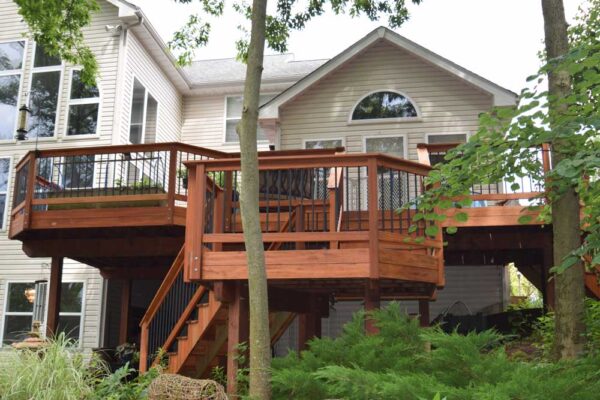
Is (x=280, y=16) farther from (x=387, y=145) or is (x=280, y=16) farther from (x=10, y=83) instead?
(x=10, y=83)

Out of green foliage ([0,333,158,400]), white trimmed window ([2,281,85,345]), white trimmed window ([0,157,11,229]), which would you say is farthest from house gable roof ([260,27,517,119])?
green foliage ([0,333,158,400])

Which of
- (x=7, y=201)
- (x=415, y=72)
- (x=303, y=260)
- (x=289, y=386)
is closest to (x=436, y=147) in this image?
(x=415, y=72)

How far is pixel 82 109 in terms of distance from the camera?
14305 millimetres

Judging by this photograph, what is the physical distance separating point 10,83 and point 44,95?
1033 millimetres

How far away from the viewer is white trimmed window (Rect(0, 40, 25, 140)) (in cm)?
1480

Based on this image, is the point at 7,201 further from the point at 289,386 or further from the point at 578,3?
the point at 578,3

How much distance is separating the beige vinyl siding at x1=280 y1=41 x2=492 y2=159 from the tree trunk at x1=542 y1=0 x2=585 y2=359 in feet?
19.5

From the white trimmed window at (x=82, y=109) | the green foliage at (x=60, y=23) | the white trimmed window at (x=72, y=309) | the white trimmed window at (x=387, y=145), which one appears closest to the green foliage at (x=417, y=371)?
the green foliage at (x=60, y=23)

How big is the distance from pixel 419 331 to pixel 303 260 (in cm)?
188

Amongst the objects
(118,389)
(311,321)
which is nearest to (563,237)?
(311,321)

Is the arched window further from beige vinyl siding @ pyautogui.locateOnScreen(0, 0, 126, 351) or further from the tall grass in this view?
the tall grass

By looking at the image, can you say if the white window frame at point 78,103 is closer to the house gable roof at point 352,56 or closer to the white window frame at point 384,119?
the house gable roof at point 352,56

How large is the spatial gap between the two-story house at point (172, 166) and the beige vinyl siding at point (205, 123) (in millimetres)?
34

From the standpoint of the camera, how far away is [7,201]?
1433 cm
